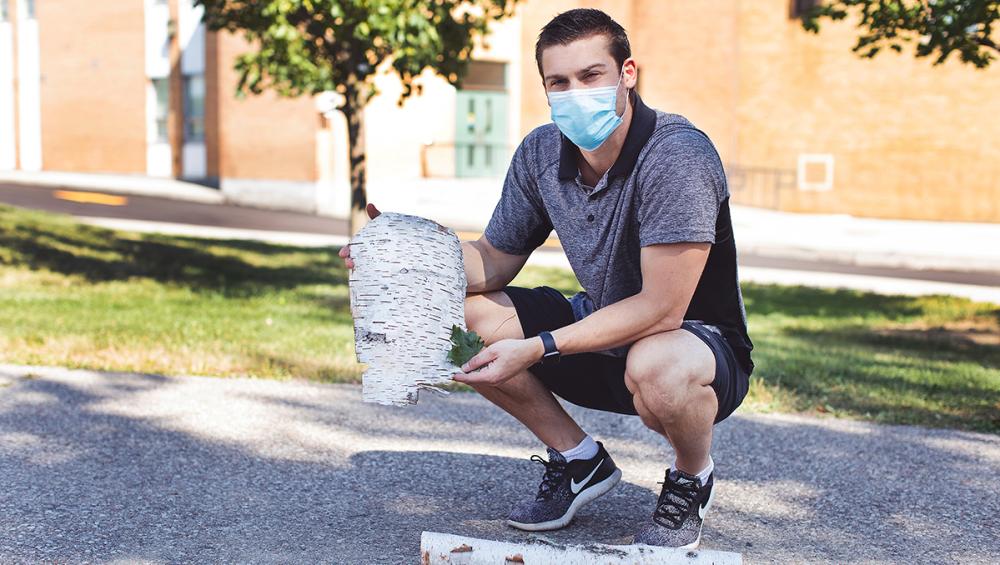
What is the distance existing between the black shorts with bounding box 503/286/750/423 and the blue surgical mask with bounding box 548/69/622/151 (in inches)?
24.2

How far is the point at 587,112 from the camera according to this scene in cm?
320

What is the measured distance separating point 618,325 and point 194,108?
2839 cm

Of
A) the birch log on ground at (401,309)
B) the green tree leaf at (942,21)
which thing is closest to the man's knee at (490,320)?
the birch log on ground at (401,309)

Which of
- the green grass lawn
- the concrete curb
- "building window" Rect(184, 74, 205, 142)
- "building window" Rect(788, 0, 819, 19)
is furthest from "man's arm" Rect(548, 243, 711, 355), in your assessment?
"building window" Rect(184, 74, 205, 142)

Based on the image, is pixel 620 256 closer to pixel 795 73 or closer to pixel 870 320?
pixel 870 320

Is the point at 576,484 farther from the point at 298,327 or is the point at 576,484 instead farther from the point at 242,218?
the point at 242,218

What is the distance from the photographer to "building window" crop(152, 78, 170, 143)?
30633 mm

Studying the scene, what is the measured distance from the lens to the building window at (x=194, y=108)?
2955cm

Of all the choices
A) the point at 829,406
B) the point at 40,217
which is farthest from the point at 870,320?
the point at 40,217

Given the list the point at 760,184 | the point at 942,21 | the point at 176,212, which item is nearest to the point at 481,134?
the point at 760,184

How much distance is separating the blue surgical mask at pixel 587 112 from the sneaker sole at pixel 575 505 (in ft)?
3.77

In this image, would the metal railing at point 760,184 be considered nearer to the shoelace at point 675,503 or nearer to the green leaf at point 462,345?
the shoelace at point 675,503

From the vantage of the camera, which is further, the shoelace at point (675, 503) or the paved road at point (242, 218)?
the paved road at point (242, 218)

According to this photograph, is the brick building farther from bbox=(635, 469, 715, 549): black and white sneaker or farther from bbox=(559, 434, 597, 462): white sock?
bbox=(635, 469, 715, 549): black and white sneaker
